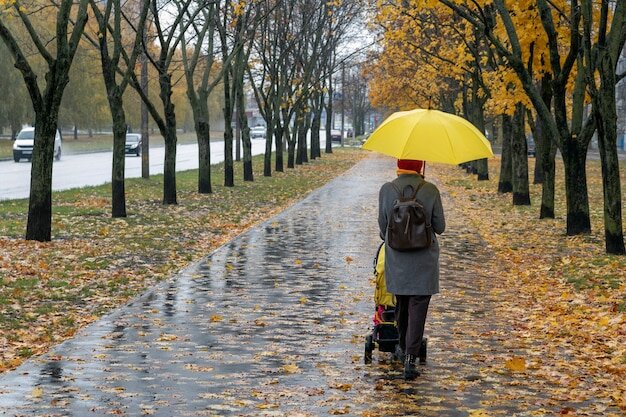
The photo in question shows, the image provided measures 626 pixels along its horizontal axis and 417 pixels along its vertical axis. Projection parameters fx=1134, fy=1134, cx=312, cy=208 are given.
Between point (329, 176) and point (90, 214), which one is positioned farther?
point (329, 176)

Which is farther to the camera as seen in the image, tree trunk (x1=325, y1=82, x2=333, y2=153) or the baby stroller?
tree trunk (x1=325, y1=82, x2=333, y2=153)

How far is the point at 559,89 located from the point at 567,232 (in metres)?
2.43

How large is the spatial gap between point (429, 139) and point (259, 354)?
2.13m

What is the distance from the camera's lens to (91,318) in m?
10.5

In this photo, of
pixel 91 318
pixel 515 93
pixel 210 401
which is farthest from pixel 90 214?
pixel 210 401

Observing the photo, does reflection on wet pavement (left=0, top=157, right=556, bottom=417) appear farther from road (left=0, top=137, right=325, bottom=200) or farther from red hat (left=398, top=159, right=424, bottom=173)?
road (left=0, top=137, right=325, bottom=200)

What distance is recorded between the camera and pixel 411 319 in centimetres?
818

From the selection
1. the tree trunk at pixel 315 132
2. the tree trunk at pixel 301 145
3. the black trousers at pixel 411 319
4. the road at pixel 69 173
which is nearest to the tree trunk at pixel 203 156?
the road at pixel 69 173

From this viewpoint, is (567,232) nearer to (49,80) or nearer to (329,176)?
(49,80)

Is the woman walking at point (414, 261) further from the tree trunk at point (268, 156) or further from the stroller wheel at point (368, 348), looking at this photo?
the tree trunk at point (268, 156)

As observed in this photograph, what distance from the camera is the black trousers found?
26.6 feet

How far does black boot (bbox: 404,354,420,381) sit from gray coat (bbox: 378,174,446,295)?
18.3 inches

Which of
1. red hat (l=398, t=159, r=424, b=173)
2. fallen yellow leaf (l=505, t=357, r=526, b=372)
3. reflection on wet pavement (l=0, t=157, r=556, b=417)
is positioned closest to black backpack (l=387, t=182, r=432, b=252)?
red hat (l=398, t=159, r=424, b=173)

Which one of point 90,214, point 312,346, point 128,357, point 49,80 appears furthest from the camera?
point 90,214
